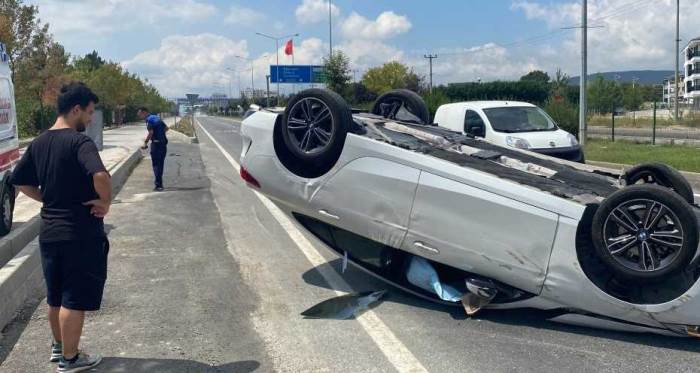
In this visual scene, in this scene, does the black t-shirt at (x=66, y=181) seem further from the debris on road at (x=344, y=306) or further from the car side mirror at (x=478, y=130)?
the car side mirror at (x=478, y=130)

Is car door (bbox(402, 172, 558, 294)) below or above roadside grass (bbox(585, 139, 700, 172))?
Result: above

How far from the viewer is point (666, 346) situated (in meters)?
4.68

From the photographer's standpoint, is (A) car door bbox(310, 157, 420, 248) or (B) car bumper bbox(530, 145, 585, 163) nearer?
(A) car door bbox(310, 157, 420, 248)

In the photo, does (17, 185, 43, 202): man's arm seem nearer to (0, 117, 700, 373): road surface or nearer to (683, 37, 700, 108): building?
(0, 117, 700, 373): road surface

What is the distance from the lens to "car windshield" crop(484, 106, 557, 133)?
14.0m

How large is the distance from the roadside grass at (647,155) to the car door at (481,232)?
11824 mm

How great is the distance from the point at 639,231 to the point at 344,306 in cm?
245

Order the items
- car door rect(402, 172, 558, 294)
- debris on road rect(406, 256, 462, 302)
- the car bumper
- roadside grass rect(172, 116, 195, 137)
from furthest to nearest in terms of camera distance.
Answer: roadside grass rect(172, 116, 195, 137)
the car bumper
debris on road rect(406, 256, 462, 302)
car door rect(402, 172, 558, 294)

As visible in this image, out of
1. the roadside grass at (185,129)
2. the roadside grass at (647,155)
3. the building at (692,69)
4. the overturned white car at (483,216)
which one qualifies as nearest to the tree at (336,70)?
the roadside grass at (185,129)

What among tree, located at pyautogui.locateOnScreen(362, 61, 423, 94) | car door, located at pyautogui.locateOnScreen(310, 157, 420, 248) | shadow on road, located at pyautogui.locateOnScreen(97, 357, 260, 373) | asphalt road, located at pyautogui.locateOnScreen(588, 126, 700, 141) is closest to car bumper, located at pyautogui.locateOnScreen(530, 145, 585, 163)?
car door, located at pyautogui.locateOnScreen(310, 157, 420, 248)

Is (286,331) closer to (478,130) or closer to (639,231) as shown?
(639,231)

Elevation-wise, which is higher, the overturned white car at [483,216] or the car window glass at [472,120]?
the car window glass at [472,120]

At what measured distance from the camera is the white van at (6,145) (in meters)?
8.04

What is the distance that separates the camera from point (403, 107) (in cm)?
793
